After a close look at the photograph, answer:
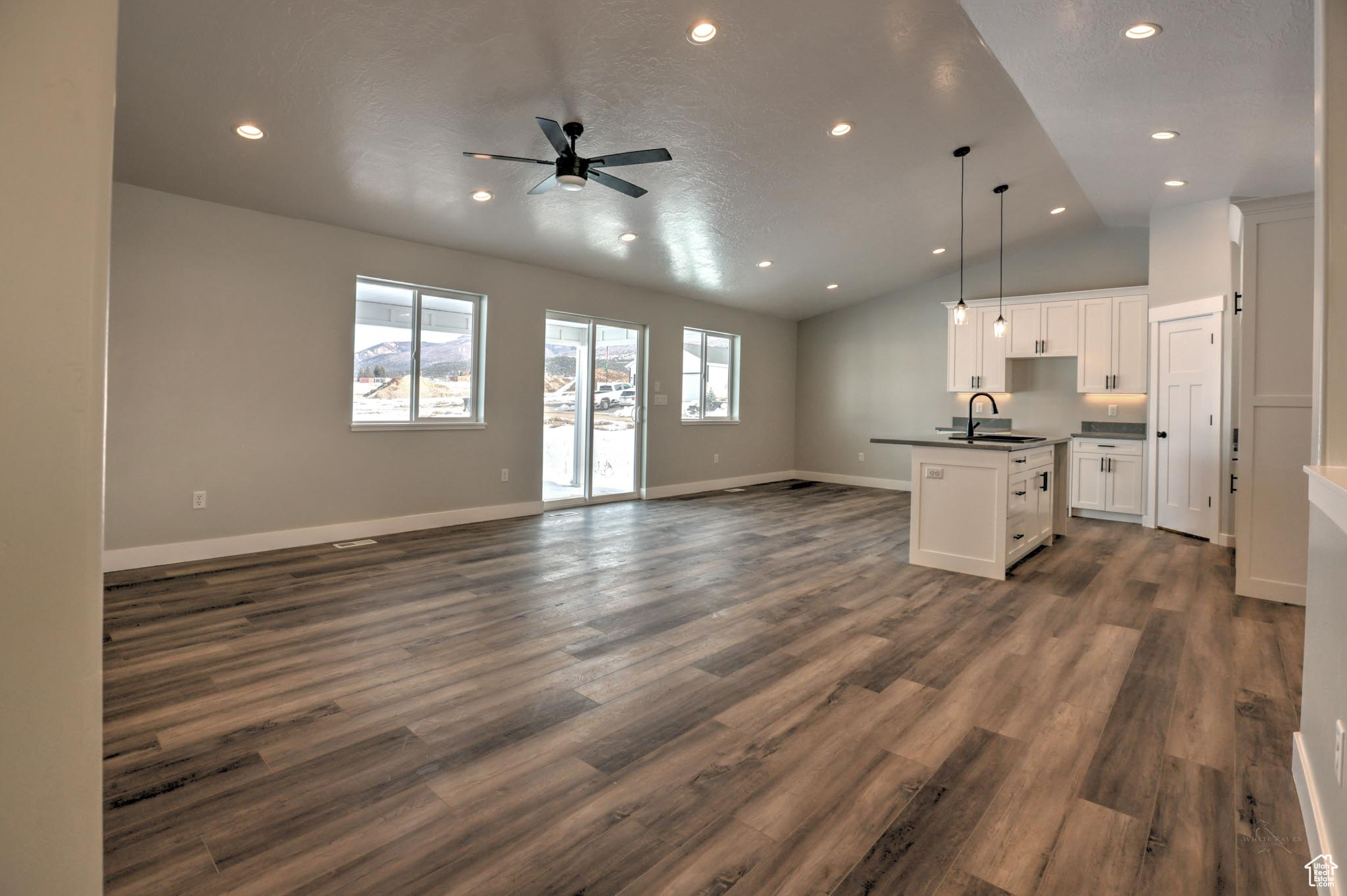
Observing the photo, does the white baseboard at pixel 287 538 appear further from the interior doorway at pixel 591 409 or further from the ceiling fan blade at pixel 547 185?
the ceiling fan blade at pixel 547 185

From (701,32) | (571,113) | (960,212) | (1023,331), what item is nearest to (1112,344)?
(1023,331)

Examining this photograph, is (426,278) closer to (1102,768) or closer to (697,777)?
(697,777)

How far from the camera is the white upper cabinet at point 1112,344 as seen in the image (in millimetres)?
6883

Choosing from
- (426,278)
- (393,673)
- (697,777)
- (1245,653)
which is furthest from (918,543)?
(426,278)

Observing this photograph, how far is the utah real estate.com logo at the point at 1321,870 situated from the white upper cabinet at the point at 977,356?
7.01 meters

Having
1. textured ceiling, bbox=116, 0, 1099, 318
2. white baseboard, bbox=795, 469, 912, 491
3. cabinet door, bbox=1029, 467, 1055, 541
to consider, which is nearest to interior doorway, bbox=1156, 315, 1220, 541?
cabinet door, bbox=1029, 467, 1055, 541

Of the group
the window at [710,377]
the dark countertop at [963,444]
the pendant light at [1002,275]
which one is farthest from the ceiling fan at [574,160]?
the window at [710,377]

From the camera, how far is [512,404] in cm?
645

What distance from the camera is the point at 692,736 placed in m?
2.24

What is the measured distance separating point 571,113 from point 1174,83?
11.1 ft

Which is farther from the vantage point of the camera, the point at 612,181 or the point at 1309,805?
the point at 612,181

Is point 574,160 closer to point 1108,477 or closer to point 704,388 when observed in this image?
point 704,388

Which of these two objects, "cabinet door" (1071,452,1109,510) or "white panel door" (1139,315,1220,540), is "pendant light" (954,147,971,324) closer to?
"white panel door" (1139,315,1220,540)

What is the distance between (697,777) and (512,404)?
499 cm
